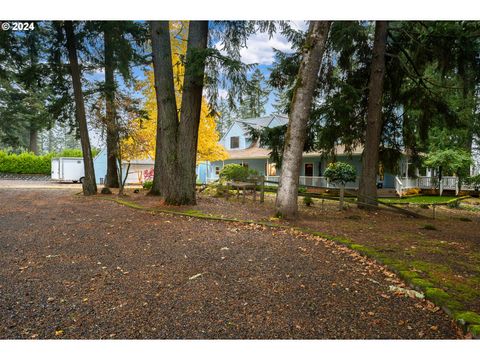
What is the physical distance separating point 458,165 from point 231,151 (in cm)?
1517

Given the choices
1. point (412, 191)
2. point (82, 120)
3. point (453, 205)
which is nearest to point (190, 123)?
point (82, 120)

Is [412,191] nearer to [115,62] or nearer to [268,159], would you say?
[268,159]

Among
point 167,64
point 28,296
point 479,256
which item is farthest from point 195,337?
point 167,64

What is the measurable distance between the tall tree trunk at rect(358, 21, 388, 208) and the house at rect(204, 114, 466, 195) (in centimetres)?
484

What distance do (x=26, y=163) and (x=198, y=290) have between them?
31.0 m

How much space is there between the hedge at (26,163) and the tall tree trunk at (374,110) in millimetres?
25748

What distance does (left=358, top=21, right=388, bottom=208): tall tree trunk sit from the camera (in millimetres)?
8414

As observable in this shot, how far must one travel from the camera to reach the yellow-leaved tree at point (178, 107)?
11.3 m

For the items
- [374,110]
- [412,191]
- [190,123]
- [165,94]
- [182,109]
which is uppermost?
[165,94]

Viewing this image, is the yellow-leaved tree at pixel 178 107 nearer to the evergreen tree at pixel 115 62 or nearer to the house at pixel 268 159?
the evergreen tree at pixel 115 62

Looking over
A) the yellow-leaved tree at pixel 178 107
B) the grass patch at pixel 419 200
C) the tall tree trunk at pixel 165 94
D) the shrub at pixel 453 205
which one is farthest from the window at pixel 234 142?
the tall tree trunk at pixel 165 94

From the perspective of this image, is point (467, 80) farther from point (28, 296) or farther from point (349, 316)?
point (28, 296)

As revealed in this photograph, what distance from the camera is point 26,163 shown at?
2711cm

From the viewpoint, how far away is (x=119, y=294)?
2.46 meters
